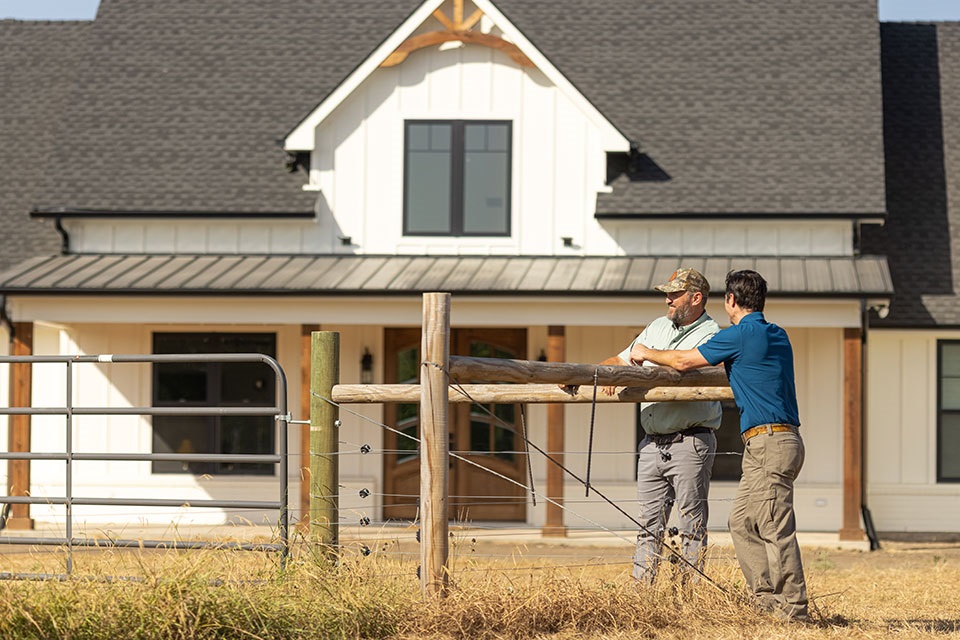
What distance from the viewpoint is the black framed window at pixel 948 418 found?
16.6 m

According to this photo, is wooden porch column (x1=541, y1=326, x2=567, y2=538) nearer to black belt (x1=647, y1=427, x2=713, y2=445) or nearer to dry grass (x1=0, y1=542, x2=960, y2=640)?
black belt (x1=647, y1=427, x2=713, y2=445)

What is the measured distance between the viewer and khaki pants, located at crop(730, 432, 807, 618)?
7.12 metres

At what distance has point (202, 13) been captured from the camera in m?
19.4

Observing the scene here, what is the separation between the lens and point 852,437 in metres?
14.8

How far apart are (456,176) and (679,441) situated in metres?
9.13

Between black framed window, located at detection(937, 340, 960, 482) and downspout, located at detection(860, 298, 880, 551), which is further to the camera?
black framed window, located at detection(937, 340, 960, 482)

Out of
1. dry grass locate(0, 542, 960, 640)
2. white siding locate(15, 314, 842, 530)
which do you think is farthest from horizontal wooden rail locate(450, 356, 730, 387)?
white siding locate(15, 314, 842, 530)

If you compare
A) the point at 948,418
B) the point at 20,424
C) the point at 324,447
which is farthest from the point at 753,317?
the point at 20,424

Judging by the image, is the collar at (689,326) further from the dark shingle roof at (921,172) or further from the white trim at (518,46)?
the dark shingle roof at (921,172)

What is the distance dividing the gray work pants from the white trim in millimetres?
8386

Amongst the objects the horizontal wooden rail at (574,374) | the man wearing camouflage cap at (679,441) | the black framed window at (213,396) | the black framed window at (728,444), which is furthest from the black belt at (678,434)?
the black framed window at (213,396)

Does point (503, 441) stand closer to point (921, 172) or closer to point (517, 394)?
point (921, 172)

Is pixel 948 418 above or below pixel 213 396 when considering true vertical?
below

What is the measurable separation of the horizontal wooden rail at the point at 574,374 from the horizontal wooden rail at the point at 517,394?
0.28 ft
